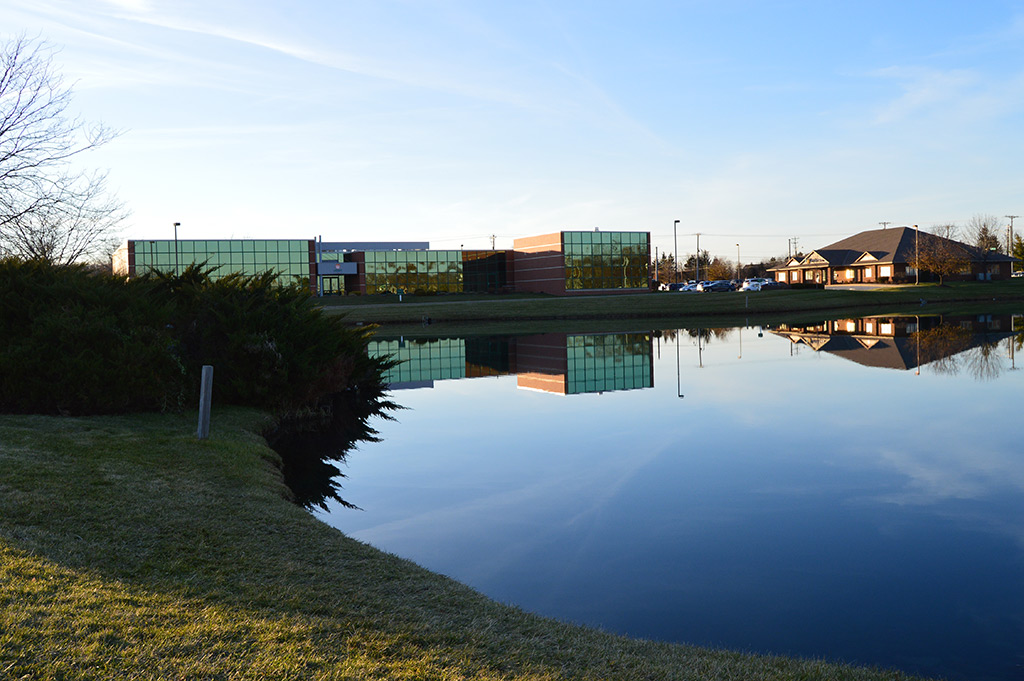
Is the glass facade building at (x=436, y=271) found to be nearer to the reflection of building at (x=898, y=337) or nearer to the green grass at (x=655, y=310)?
the green grass at (x=655, y=310)

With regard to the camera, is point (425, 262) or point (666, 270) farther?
point (666, 270)

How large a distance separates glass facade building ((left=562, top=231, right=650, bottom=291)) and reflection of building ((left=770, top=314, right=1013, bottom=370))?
148ft

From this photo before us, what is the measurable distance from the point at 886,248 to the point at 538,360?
89.9 metres

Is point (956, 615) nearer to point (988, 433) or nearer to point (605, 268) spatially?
point (988, 433)

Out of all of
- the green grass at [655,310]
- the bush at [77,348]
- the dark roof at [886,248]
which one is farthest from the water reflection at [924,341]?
the dark roof at [886,248]

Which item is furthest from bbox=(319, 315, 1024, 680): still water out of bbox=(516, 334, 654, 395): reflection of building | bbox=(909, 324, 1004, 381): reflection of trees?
bbox=(909, 324, 1004, 381): reflection of trees

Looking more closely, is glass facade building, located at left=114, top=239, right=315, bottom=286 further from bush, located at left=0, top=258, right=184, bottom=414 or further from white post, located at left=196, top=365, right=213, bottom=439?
white post, located at left=196, top=365, right=213, bottom=439

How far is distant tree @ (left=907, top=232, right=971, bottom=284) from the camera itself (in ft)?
304

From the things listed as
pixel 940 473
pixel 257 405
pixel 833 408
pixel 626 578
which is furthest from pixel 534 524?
pixel 833 408

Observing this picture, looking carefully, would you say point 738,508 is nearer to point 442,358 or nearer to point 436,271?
point 442,358

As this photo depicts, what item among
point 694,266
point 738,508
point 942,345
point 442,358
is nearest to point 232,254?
point 442,358

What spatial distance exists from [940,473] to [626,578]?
6.22 m

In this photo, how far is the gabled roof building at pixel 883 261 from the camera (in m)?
101

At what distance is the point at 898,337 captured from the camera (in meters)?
36.0
